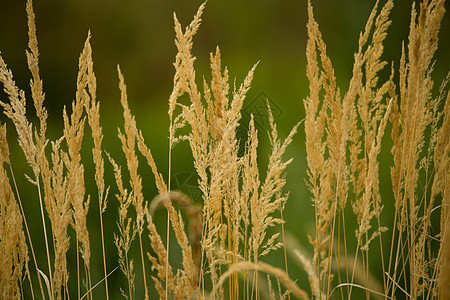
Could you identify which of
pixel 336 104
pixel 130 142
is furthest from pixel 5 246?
pixel 336 104

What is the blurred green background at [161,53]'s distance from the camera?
2707 millimetres

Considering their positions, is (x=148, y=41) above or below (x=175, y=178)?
above

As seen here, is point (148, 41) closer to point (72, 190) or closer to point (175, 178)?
point (175, 178)

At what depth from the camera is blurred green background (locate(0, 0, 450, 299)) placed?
271cm

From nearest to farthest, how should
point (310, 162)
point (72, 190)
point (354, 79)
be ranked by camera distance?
point (354, 79) < point (72, 190) < point (310, 162)

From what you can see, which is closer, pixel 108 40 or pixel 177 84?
pixel 177 84

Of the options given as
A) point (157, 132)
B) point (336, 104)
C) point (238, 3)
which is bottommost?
point (157, 132)

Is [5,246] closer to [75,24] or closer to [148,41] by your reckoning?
[148,41]

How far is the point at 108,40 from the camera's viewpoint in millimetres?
2883

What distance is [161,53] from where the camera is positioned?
2.89 m

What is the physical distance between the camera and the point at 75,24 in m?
2.97

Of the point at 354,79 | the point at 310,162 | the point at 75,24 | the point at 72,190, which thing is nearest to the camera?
the point at 354,79

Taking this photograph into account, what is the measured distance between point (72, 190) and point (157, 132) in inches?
62.0

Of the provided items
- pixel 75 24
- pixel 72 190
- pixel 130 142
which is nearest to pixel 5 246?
pixel 72 190
